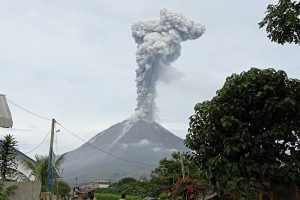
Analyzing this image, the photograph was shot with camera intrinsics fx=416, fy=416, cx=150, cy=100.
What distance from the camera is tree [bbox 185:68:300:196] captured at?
675cm

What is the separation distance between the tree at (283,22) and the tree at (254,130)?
0.61 metres

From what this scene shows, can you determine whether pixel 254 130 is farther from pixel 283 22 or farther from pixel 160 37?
pixel 160 37

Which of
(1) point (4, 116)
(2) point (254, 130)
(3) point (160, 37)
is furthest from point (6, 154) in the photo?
(3) point (160, 37)

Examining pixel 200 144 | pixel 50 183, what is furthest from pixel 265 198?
pixel 50 183

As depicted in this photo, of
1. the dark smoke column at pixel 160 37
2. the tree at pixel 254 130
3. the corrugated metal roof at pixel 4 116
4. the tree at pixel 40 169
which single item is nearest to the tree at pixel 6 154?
the tree at pixel 40 169

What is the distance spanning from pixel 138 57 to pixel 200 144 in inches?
3789

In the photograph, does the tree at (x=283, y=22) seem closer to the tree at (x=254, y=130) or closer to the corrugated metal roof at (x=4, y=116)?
the tree at (x=254, y=130)

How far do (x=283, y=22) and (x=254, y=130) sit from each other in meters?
1.85

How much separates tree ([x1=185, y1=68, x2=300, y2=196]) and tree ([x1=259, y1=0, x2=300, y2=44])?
609 millimetres

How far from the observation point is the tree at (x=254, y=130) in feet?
22.1

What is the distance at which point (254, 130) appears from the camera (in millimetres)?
7090

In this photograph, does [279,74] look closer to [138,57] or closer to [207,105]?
[207,105]

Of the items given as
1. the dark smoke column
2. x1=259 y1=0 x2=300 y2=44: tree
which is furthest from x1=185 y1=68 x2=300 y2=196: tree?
the dark smoke column

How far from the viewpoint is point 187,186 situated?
17.1 meters
